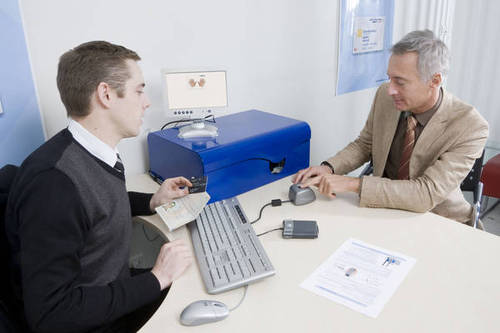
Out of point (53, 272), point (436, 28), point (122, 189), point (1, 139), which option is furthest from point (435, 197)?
point (436, 28)

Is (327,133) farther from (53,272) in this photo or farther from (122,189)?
(53,272)

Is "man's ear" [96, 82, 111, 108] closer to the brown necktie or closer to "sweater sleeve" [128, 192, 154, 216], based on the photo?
"sweater sleeve" [128, 192, 154, 216]

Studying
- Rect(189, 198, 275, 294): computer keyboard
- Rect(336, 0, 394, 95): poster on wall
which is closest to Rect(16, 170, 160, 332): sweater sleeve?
Rect(189, 198, 275, 294): computer keyboard

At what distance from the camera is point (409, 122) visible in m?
1.53

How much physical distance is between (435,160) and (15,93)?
1.58 meters

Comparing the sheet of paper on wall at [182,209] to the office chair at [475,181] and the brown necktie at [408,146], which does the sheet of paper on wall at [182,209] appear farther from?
the office chair at [475,181]

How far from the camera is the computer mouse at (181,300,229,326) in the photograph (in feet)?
2.51

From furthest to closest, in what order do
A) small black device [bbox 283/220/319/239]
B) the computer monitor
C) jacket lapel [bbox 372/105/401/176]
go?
1. jacket lapel [bbox 372/105/401/176]
2. the computer monitor
3. small black device [bbox 283/220/319/239]

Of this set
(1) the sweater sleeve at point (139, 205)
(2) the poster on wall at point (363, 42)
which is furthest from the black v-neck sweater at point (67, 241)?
(2) the poster on wall at point (363, 42)

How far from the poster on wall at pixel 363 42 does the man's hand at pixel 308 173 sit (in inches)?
43.0

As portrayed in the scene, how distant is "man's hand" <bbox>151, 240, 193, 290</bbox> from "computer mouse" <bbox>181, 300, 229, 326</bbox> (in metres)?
0.14

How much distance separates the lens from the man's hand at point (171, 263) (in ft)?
3.01

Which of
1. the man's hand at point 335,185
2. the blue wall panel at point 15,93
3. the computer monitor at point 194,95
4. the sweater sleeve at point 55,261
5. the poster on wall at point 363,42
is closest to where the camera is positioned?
the sweater sleeve at point 55,261

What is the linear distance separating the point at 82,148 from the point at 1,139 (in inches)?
22.7
